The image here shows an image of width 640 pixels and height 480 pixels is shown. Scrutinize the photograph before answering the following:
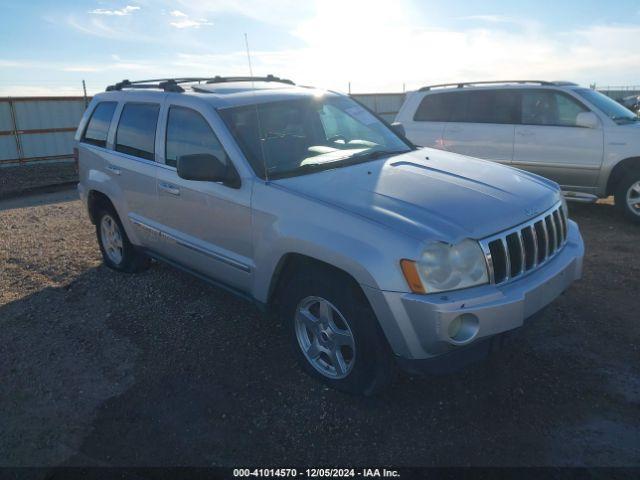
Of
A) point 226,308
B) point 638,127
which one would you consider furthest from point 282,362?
point 638,127

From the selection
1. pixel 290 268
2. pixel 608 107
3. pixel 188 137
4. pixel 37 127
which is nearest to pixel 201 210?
pixel 188 137

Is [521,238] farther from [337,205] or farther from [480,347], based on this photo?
[337,205]

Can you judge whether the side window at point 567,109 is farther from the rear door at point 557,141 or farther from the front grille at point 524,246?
the front grille at point 524,246

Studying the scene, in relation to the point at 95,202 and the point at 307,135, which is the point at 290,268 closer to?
the point at 307,135

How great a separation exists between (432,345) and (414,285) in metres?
0.32

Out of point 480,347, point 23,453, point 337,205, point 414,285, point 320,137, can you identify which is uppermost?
point 320,137

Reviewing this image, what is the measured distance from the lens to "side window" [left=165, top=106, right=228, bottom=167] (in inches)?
150

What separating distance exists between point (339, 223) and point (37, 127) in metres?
15.2

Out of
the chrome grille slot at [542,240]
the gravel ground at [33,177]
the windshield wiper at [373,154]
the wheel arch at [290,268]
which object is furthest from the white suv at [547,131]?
the gravel ground at [33,177]

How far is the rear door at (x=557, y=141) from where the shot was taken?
689 centimetres

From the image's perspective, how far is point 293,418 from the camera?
3109 mm

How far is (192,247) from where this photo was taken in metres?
4.10

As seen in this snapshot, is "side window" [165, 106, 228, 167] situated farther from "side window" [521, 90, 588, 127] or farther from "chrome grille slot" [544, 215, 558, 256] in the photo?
"side window" [521, 90, 588, 127]

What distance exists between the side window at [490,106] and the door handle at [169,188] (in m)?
5.15
